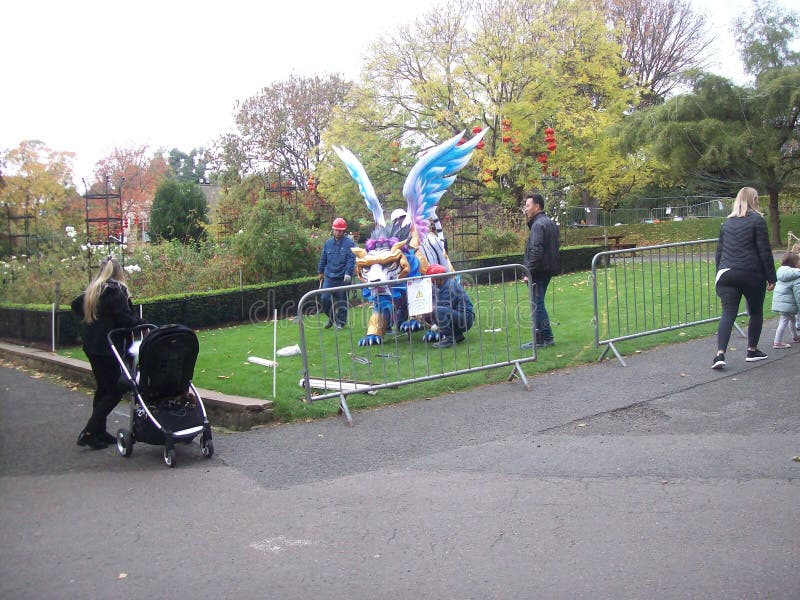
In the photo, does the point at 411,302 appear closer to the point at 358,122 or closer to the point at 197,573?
the point at 197,573

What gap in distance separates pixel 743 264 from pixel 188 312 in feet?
32.7

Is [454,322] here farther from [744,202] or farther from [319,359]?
[744,202]

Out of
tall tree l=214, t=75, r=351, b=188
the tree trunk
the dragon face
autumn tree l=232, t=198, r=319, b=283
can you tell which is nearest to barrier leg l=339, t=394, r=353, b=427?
the dragon face

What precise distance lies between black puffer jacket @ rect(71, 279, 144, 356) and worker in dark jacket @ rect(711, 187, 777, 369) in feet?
20.0

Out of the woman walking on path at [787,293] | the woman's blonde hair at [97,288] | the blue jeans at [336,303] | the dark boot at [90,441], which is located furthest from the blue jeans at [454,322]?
the dark boot at [90,441]

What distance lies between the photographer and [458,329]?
10.4m

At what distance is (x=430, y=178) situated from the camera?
1218 cm

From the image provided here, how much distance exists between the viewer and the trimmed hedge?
12.6 meters

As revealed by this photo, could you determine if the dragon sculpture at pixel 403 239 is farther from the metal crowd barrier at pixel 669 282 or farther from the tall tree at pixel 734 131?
the tall tree at pixel 734 131

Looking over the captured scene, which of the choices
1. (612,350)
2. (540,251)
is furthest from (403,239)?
(612,350)

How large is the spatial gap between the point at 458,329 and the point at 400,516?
562cm

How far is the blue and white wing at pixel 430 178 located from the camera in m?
11.7

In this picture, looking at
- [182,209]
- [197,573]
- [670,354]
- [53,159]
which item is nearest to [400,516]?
[197,573]

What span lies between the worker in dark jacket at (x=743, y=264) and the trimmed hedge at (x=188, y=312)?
831cm
